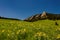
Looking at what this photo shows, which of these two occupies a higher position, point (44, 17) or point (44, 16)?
point (44, 16)

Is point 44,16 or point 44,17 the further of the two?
point 44,16

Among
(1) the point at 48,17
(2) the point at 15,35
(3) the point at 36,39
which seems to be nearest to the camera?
(3) the point at 36,39

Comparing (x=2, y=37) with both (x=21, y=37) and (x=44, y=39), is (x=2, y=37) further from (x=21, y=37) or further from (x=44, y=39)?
(x=44, y=39)

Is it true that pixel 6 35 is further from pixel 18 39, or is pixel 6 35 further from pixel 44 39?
pixel 44 39

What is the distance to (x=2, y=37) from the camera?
20281 mm

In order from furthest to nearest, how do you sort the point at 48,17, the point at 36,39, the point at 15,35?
the point at 48,17
the point at 15,35
the point at 36,39

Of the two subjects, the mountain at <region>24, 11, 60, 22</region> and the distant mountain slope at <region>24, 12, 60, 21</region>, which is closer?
the mountain at <region>24, 11, 60, 22</region>

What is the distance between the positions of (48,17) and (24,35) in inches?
1386

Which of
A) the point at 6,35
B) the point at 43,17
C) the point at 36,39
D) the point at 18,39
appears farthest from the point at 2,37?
the point at 43,17

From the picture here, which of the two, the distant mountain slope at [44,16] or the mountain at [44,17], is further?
the distant mountain slope at [44,16]

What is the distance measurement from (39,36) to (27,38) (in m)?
1.34

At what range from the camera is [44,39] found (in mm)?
18828

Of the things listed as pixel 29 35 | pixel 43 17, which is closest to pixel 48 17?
pixel 43 17

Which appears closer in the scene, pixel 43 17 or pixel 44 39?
pixel 44 39
